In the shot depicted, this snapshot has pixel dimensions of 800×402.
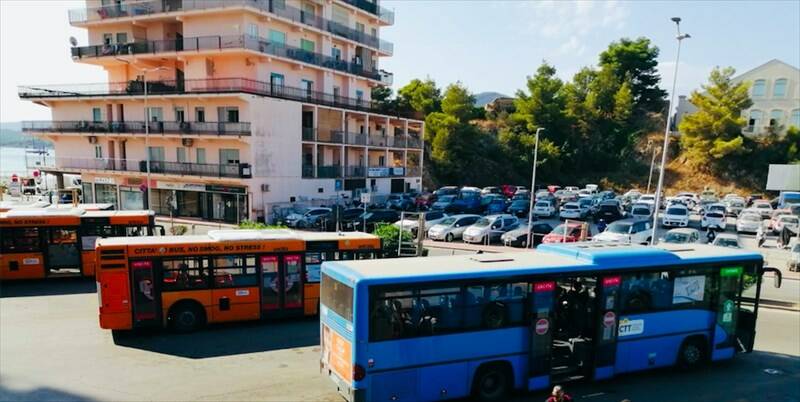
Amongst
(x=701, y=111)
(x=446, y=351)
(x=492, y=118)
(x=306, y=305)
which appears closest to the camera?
(x=446, y=351)

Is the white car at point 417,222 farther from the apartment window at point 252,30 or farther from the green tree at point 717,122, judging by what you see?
the green tree at point 717,122

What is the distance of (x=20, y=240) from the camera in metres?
17.5

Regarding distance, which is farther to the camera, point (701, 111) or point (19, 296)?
point (701, 111)

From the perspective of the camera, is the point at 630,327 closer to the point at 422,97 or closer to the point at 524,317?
the point at 524,317

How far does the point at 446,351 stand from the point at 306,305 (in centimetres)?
614

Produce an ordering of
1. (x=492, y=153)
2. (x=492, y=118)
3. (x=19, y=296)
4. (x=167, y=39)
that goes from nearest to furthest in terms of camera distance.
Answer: (x=19, y=296) → (x=167, y=39) → (x=492, y=153) → (x=492, y=118)

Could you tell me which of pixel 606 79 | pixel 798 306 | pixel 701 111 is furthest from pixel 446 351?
pixel 606 79

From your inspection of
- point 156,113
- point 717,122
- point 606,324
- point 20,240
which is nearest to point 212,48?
point 156,113

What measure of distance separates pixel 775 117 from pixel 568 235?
5792 cm

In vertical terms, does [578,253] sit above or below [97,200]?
above

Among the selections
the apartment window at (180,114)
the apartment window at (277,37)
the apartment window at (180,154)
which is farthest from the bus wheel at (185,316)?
the apartment window at (277,37)

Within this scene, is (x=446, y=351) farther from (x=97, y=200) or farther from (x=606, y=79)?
(x=606, y=79)

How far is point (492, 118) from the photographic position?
79688 millimetres

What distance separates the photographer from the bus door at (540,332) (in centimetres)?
934
